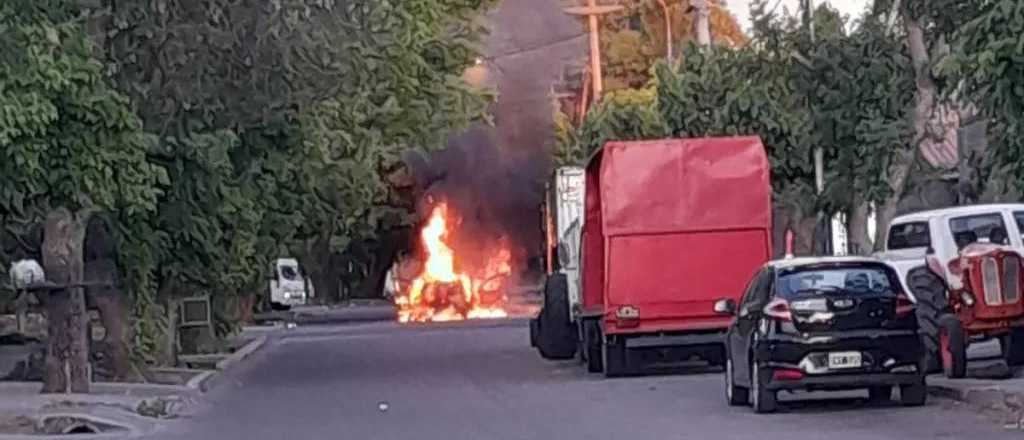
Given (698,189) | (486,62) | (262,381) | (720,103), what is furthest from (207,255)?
(486,62)

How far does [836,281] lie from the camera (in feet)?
74.1

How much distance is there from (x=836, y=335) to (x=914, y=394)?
1.26 metres

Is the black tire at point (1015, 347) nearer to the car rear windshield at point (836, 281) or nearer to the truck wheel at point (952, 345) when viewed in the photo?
the truck wheel at point (952, 345)

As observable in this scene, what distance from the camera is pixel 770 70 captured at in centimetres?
3434

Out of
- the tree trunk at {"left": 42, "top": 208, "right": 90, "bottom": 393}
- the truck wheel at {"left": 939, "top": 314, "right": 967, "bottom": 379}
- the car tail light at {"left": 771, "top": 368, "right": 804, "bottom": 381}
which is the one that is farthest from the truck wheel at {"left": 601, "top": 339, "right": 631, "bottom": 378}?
the car tail light at {"left": 771, "top": 368, "right": 804, "bottom": 381}

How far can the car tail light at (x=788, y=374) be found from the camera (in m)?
22.0

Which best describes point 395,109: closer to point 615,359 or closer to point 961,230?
point 615,359

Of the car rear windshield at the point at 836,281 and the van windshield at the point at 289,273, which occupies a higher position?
the van windshield at the point at 289,273

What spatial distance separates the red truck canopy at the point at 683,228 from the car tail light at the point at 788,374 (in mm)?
8320

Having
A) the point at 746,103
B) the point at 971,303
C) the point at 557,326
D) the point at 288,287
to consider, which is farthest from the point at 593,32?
the point at 971,303

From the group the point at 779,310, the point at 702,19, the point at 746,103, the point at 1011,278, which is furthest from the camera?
the point at 702,19

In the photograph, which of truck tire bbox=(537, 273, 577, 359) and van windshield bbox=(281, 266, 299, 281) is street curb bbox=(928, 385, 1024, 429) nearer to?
truck tire bbox=(537, 273, 577, 359)

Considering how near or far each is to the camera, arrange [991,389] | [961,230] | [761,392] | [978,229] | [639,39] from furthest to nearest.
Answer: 1. [639,39]
2. [978,229]
3. [961,230]
4. [991,389]
5. [761,392]

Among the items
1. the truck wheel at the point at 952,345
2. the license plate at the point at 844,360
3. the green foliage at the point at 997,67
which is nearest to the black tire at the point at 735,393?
the license plate at the point at 844,360
